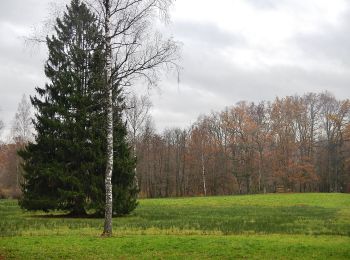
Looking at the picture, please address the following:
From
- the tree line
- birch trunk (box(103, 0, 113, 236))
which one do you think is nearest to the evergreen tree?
birch trunk (box(103, 0, 113, 236))

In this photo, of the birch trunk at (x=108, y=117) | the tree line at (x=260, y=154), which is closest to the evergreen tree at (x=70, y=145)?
the birch trunk at (x=108, y=117)

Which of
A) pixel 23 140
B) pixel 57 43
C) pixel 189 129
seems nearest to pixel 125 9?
pixel 57 43

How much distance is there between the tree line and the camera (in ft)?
272

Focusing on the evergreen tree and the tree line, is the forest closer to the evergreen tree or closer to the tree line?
the tree line

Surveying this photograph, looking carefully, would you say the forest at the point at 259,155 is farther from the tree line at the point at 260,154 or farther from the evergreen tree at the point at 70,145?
the evergreen tree at the point at 70,145

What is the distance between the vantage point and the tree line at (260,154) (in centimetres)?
8294

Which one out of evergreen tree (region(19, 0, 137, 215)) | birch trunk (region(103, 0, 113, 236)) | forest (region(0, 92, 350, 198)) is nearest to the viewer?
birch trunk (region(103, 0, 113, 236))

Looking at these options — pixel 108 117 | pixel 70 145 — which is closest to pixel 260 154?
pixel 70 145

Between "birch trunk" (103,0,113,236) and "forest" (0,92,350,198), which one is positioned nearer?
"birch trunk" (103,0,113,236)

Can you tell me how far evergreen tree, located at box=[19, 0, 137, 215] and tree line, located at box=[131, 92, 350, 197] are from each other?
48.3 meters

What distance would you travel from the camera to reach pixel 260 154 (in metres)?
82.6

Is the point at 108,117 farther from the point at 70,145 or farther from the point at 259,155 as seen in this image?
the point at 259,155

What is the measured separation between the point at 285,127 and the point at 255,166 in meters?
10.1

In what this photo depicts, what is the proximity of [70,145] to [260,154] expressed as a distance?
5709cm
